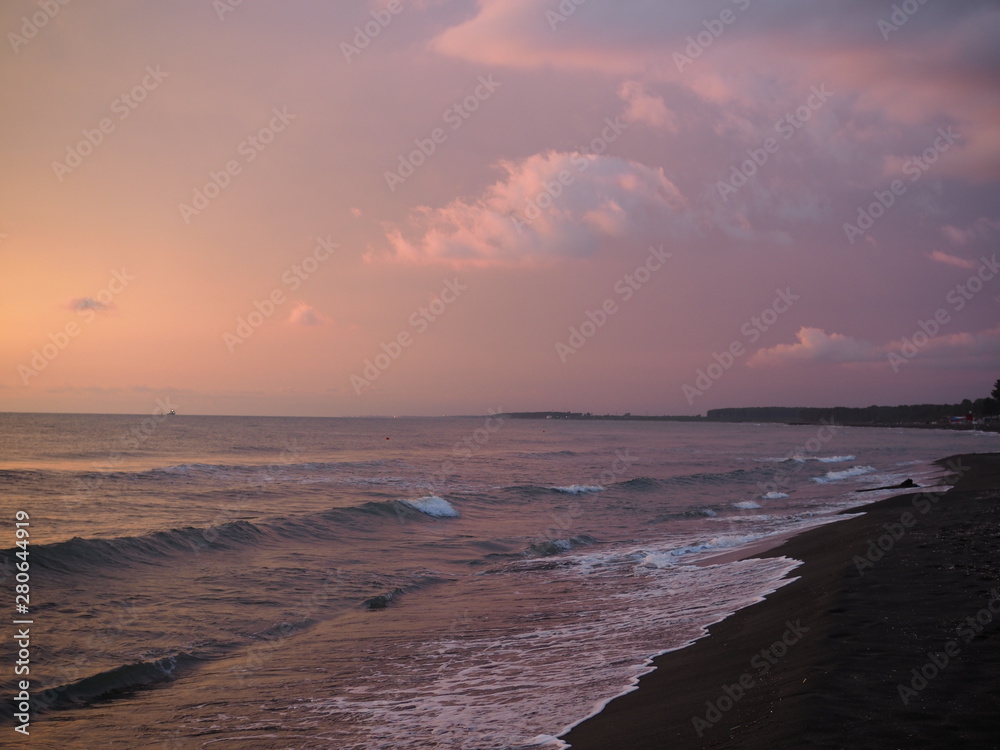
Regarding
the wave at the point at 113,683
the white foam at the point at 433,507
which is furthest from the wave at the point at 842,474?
the wave at the point at 113,683

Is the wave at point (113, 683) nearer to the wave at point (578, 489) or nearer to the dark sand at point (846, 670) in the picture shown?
the dark sand at point (846, 670)

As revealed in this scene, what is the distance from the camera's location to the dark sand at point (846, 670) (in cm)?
529

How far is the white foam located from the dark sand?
18015mm

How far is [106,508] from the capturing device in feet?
80.2

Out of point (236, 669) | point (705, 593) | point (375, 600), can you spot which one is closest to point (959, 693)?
point (705, 593)

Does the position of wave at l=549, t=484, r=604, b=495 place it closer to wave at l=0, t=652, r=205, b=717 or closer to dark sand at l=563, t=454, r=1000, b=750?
dark sand at l=563, t=454, r=1000, b=750

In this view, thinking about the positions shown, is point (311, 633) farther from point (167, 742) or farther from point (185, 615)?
point (167, 742)

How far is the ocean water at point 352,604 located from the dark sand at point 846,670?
804 mm

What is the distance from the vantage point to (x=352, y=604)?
1423 centimetres

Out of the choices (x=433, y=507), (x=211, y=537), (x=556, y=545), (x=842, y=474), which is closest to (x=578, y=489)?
(x=433, y=507)

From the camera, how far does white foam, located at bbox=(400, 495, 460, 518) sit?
93.2ft

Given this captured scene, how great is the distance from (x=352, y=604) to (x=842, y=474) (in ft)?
130

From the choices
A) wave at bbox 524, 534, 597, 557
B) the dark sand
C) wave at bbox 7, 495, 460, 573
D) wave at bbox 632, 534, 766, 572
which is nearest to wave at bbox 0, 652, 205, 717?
the dark sand

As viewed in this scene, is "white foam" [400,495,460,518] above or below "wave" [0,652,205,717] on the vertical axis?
below
